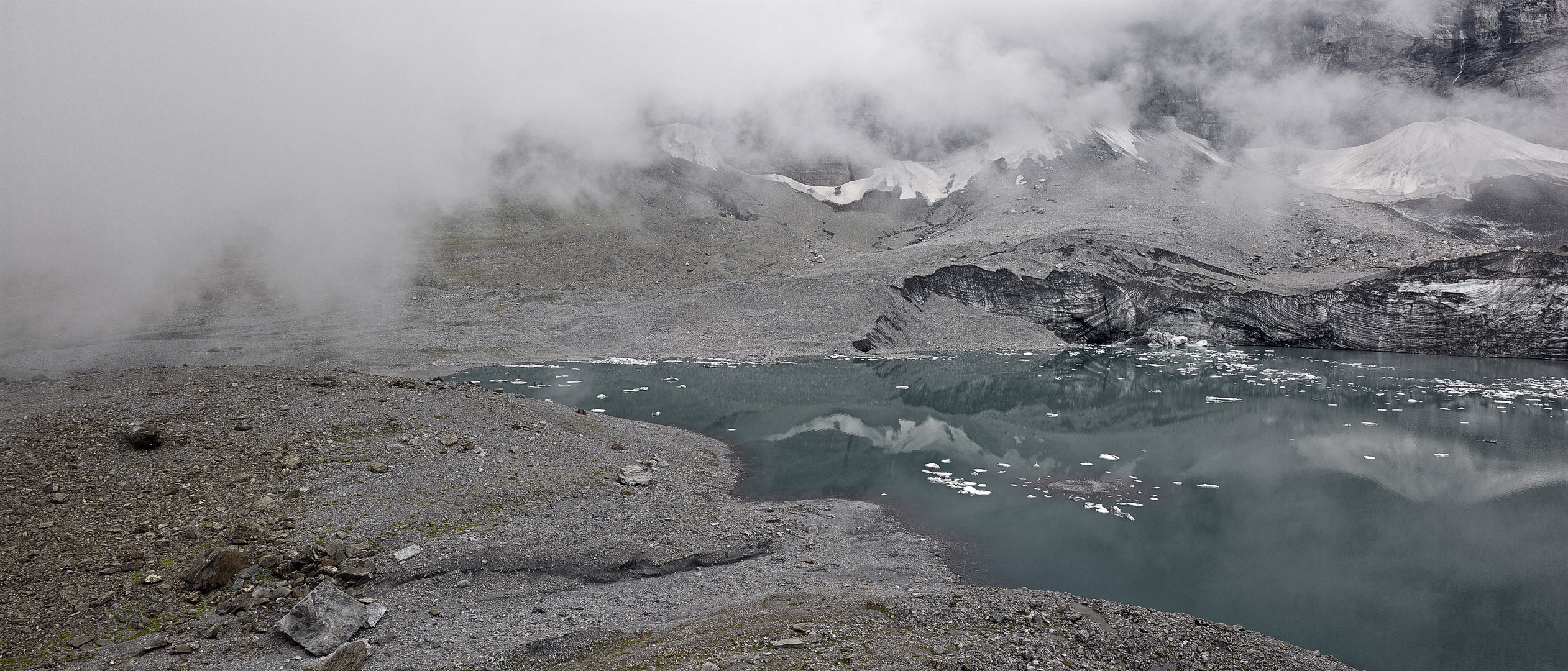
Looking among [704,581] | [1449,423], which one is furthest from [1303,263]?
[704,581]

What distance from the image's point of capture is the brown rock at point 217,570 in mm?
8688

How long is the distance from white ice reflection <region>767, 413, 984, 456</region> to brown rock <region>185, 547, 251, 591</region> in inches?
592

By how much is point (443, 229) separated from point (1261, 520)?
65.3m

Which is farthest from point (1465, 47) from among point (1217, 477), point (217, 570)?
point (217, 570)

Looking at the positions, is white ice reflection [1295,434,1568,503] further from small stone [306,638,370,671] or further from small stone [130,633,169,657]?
small stone [130,633,169,657]

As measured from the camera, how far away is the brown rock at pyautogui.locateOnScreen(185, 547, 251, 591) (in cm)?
869

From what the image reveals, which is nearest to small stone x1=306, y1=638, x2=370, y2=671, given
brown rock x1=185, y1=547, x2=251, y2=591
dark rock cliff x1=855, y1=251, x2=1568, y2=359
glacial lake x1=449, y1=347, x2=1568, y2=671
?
brown rock x1=185, y1=547, x2=251, y2=591

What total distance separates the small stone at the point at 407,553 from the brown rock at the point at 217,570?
1.71 m

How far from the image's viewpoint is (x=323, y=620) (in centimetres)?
807

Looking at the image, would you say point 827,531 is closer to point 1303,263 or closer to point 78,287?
point 78,287

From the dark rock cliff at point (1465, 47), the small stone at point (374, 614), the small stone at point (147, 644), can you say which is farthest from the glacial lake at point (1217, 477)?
the dark rock cliff at point (1465, 47)

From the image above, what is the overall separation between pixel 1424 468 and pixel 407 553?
24500mm

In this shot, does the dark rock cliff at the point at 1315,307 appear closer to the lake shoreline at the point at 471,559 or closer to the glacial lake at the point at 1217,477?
the glacial lake at the point at 1217,477

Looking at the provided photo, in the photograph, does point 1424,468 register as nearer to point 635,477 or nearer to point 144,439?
point 635,477
